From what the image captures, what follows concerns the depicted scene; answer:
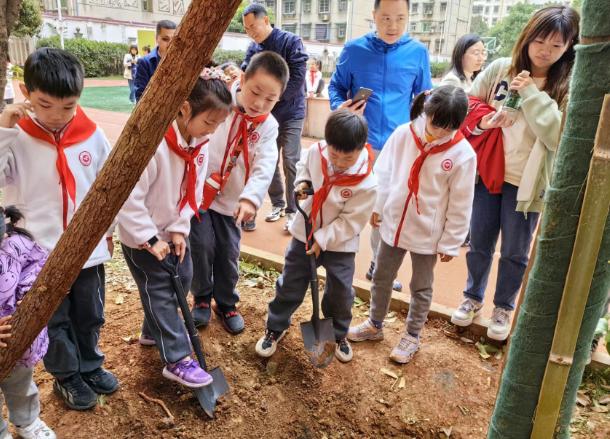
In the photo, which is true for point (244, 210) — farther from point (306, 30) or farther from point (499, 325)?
point (306, 30)

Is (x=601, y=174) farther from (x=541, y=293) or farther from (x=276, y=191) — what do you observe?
(x=276, y=191)

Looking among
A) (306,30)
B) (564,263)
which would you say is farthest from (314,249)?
(306,30)

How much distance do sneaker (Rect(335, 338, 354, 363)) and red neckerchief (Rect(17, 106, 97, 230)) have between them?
4.86 feet

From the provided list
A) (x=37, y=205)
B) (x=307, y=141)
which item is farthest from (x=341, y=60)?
(x=307, y=141)

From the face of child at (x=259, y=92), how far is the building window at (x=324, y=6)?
47.0 metres

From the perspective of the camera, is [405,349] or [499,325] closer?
[405,349]

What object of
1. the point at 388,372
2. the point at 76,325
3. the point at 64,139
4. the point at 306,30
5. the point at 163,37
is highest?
the point at 306,30

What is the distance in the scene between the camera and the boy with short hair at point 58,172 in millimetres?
1671

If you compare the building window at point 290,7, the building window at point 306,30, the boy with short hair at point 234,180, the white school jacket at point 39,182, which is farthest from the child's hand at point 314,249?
the building window at point 290,7

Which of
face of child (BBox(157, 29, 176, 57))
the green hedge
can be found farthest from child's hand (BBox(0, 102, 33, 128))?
the green hedge

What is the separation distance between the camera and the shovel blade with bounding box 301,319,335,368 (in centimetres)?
230

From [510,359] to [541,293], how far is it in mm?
211

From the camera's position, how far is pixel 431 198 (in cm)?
226

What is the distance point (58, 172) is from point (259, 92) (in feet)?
3.13
